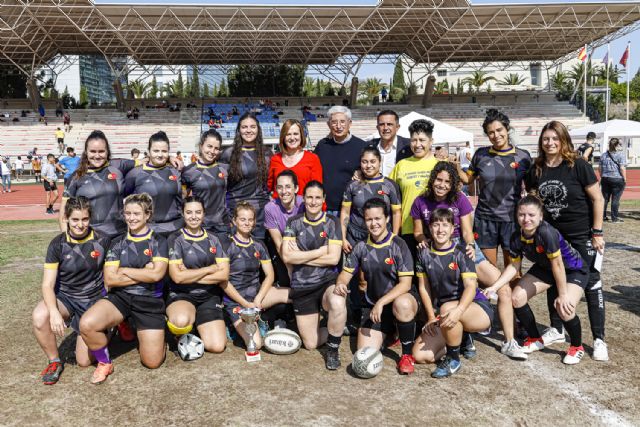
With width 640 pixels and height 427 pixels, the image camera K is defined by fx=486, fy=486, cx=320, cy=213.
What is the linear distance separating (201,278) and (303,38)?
31.1 metres

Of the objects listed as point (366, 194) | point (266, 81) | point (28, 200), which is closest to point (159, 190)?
point (366, 194)

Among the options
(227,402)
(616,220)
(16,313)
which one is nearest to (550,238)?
(227,402)

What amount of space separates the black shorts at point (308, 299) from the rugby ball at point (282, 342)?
26 cm

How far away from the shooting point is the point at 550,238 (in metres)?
4.09

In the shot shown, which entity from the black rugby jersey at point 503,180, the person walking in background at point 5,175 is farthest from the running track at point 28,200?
the black rugby jersey at point 503,180

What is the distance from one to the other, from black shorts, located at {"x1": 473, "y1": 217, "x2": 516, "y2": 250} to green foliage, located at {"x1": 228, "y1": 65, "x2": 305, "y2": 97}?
40.0 metres

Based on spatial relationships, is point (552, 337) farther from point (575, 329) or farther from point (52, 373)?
point (52, 373)

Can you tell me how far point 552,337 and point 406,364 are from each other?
1.52m

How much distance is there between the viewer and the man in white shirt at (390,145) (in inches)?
195

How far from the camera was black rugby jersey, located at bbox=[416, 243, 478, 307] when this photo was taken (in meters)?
4.08

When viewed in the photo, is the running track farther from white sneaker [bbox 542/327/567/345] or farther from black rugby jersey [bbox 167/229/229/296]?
white sneaker [bbox 542/327/567/345]

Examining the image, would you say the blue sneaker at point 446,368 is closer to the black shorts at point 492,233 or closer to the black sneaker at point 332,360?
the black sneaker at point 332,360

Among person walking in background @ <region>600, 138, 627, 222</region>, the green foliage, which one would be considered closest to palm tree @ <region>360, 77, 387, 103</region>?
the green foliage

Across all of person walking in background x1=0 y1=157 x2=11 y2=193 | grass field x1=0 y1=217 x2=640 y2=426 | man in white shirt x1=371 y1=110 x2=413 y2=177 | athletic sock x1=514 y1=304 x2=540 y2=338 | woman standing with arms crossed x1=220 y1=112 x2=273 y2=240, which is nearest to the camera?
grass field x1=0 y1=217 x2=640 y2=426
